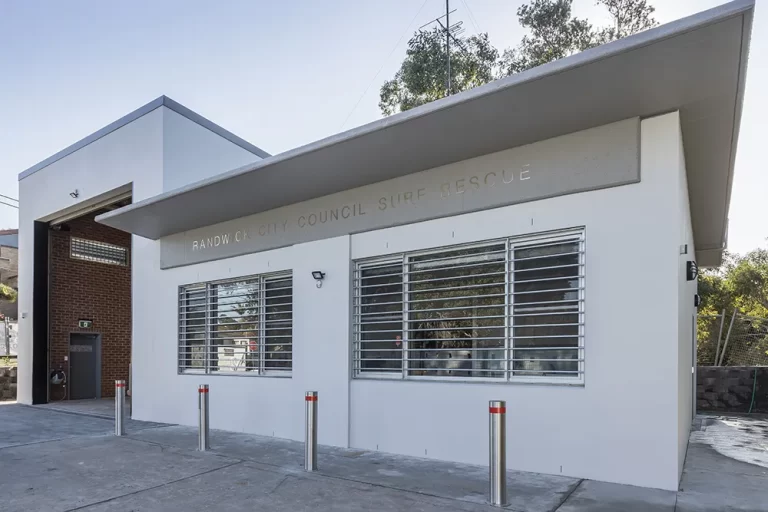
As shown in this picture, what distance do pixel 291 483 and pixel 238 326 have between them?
459 cm

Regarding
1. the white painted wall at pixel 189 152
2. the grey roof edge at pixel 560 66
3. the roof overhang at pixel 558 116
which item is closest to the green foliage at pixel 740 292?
the roof overhang at pixel 558 116

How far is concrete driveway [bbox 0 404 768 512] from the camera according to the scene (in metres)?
4.98

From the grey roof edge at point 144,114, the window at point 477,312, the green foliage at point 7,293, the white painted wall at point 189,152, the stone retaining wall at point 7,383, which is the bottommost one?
the stone retaining wall at point 7,383

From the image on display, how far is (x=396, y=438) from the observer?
7.23m

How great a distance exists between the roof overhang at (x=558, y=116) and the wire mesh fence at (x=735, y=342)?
693cm

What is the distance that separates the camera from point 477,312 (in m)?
6.85

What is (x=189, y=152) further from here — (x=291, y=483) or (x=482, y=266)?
(x=291, y=483)

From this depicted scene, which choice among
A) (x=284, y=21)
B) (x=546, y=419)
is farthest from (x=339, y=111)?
(x=546, y=419)

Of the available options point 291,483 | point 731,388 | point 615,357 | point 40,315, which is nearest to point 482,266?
point 615,357

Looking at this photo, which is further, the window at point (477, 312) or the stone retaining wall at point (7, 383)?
the stone retaining wall at point (7, 383)

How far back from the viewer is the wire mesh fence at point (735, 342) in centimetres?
1400

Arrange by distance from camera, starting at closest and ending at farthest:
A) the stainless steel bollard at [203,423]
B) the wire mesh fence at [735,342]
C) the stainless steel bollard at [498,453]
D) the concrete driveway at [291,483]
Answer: the stainless steel bollard at [498,453]
the concrete driveway at [291,483]
the stainless steel bollard at [203,423]
the wire mesh fence at [735,342]

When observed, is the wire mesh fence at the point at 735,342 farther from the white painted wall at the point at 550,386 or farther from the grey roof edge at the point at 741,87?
the white painted wall at the point at 550,386

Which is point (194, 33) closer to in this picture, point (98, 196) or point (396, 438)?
point (98, 196)
